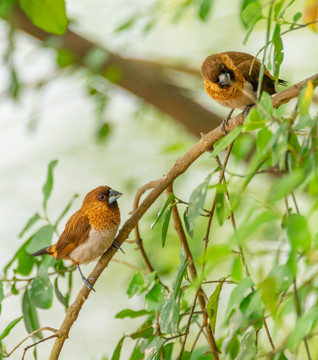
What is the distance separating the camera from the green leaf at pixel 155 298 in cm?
113

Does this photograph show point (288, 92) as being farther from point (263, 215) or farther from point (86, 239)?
point (86, 239)

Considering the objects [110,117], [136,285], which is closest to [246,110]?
[136,285]

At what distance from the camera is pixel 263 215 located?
25.4 inches

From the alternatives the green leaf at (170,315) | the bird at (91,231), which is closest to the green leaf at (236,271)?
the green leaf at (170,315)

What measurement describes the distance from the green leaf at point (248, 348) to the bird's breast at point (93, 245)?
0.60 meters

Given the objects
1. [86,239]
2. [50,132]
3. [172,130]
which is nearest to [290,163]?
[86,239]

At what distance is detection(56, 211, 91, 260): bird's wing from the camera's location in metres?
1.53

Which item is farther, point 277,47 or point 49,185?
point 49,185

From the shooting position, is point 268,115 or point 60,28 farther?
point 60,28

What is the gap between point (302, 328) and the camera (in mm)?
665

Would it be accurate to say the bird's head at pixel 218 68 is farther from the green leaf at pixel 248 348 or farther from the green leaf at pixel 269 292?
the green leaf at pixel 269 292

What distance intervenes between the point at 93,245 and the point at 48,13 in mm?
643

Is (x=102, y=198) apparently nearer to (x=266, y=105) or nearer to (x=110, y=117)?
(x=266, y=105)

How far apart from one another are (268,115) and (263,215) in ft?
0.57
